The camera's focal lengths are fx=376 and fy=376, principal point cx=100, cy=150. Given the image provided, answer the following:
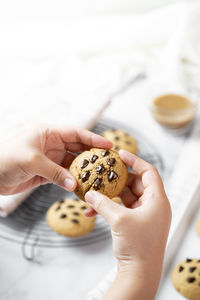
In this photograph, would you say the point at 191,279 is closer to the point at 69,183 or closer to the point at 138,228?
the point at 138,228

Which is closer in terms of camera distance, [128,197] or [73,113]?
[128,197]

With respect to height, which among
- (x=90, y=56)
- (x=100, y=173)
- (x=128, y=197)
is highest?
(x=90, y=56)

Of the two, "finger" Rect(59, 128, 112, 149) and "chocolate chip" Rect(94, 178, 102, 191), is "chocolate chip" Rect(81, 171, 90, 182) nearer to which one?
"chocolate chip" Rect(94, 178, 102, 191)

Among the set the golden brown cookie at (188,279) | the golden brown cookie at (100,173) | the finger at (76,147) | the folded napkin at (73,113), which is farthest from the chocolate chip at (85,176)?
the folded napkin at (73,113)

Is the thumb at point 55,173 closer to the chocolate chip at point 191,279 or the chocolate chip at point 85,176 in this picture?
the chocolate chip at point 85,176

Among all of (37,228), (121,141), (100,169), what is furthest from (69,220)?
(121,141)

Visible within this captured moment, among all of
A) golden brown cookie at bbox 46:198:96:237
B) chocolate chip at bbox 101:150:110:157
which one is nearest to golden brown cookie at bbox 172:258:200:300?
golden brown cookie at bbox 46:198:96:237

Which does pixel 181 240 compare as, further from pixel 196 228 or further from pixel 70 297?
pixel 70 297

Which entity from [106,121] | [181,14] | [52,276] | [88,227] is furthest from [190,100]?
[52,276]
